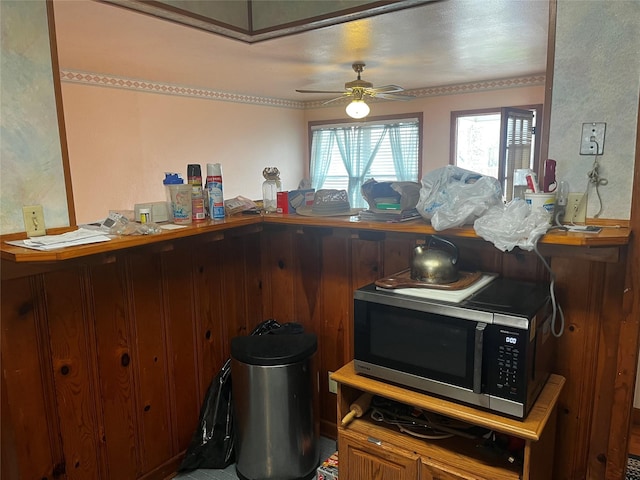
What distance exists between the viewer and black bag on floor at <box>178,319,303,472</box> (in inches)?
85.3

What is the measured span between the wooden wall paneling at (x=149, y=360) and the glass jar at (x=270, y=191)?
1.89ft

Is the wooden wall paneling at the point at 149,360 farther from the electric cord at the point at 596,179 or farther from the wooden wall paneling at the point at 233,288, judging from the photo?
the electric cord at the point at 596,179

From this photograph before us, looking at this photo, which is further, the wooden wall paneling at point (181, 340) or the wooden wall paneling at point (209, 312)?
the wooden wall paneling at point (209, 312)

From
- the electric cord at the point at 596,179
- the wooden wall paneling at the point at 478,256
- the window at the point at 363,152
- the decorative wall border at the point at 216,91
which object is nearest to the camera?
the electric cord at the point at 596,179

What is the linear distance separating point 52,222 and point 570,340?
1.91m

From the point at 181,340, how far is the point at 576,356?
5.47 ft

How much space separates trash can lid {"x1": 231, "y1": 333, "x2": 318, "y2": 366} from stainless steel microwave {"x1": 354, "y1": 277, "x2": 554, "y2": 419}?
365mm

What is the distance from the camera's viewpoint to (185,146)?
17.9ft

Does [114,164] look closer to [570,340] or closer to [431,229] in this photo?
[431,229]

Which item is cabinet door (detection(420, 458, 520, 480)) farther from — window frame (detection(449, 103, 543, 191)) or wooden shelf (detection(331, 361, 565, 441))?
window frame (detection(449, 103, 543, 191))

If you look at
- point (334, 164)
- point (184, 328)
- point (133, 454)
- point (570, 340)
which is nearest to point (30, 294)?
point (184, 328)

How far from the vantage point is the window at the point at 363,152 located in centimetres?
638

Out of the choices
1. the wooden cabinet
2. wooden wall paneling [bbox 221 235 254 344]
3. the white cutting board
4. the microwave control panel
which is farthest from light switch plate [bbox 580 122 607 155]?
Result: wooden wall paneling [bbox 221 235 254 344]

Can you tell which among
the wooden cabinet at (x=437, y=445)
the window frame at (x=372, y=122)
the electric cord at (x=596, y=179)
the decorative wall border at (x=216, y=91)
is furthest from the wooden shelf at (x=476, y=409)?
the window frame at (x=372, y=122)
